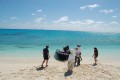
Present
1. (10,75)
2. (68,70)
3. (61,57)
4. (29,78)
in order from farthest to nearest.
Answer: (61,57), (68,70), (10,75), (29,78)

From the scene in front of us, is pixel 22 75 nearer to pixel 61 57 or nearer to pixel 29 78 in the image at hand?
pixel 29 78

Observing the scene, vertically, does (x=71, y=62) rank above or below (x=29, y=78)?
above

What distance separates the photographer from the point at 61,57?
18.8 meters

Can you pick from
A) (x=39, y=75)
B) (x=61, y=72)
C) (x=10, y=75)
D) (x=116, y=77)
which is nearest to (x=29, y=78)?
(x=39, y=75)

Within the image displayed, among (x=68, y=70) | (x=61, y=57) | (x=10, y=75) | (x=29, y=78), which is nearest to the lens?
(x=29, y=78)

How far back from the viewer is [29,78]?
36.6 feet

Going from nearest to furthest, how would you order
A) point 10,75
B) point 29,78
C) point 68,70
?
point 29,78 < point 10,75 < point 68,70

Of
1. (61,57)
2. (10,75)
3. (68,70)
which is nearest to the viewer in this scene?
(10,75)

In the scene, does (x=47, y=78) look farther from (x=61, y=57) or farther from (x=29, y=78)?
(x=61, y=57)

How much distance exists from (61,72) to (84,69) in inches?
81.3

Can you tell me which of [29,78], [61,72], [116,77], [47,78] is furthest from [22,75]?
[116,77]

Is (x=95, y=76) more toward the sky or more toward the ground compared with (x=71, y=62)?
more toward the ground

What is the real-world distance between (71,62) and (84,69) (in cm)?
156

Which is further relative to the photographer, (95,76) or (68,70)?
(68,70)
